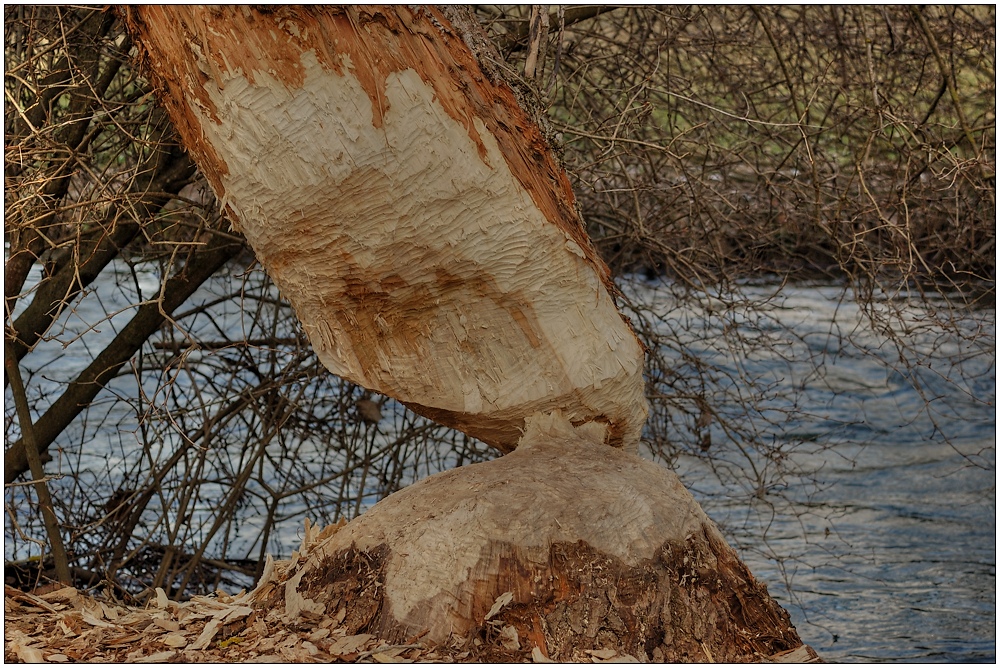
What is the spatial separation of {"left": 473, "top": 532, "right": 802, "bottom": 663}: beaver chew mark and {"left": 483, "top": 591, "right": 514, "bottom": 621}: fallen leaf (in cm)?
2

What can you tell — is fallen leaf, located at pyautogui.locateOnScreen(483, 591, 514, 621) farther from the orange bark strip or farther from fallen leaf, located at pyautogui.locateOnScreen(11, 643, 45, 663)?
fallen leaf, located at pyautogui.locateOnScreen(11, 643, 45, 663)

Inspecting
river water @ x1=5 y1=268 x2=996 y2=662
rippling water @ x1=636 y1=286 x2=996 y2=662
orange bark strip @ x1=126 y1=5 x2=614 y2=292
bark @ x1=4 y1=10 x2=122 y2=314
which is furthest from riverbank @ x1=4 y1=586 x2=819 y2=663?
rippling water @ x1=636 y1=286 x2=996 y2=662

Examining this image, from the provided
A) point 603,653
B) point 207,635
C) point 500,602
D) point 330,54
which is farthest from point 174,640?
point 330,54

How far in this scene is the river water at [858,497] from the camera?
14.8 ft

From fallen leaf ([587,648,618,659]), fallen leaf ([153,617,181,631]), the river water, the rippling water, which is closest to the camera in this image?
fallen leaf ([587,648,618,659])

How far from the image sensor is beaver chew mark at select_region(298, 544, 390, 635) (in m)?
2.22

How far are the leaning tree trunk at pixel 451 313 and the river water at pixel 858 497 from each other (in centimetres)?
169

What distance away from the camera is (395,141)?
2.02 m

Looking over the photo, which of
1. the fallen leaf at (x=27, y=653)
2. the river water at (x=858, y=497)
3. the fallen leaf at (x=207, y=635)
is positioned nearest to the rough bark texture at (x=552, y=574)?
the fallen leaf at (x=207, y=635)

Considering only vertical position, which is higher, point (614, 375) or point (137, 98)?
point (137, 98)

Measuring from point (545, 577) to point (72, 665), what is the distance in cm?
A: 108

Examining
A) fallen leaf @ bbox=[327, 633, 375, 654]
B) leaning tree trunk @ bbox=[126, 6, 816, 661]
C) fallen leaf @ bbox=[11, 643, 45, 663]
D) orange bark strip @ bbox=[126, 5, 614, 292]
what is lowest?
fallen leaf @ bbox=[327, 633, 375, 654]

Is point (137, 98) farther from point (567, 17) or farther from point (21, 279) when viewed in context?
point (567, 17)

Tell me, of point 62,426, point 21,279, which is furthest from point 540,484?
point 62,426
